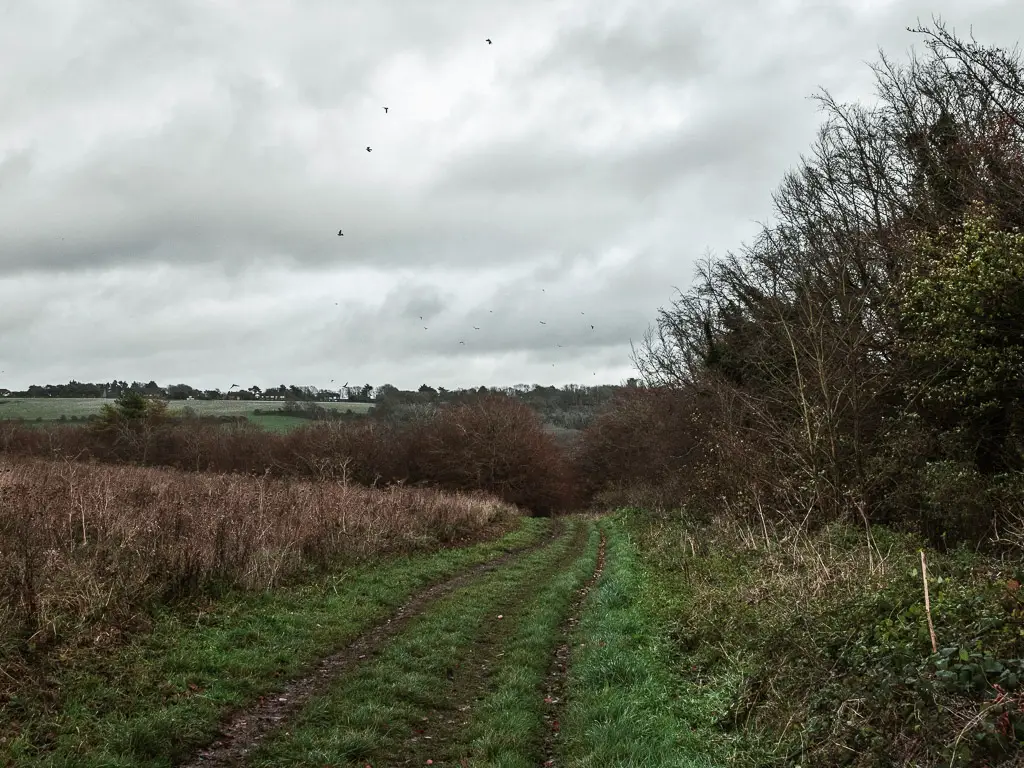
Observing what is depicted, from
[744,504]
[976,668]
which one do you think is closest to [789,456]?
[744,504]

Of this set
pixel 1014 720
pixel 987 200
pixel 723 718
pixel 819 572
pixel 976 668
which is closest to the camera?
pixel 1014 720

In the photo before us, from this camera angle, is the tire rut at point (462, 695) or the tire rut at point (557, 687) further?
the tire rut at point (557, 687)

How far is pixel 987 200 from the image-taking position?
53.3ft

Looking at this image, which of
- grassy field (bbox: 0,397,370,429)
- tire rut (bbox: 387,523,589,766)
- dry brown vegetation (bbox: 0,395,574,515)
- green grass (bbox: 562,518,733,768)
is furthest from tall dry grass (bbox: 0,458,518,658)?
grassy field (bbox: 0,397,370,429)

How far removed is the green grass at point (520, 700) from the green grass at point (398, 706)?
0.21m

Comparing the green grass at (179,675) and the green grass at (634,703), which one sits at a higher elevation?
the green grass at (179,675)

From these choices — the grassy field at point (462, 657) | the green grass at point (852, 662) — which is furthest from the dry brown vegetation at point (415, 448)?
the green grass at point (852, 662)

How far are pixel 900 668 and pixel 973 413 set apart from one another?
45.7ft

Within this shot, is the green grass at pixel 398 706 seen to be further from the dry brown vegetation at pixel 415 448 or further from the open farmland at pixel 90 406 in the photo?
the open farmland at pixel 90 406

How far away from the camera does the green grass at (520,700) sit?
6020 mm

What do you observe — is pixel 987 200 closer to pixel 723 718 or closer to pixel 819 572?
pixel 819 572

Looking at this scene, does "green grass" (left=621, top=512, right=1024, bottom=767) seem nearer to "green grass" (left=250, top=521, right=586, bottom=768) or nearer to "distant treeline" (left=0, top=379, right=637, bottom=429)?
"green grass" (left=250, top=521, right=586, bottom=768)

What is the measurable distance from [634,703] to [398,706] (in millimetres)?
2405

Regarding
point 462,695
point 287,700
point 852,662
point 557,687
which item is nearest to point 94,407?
point 287,700
